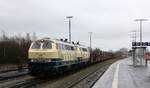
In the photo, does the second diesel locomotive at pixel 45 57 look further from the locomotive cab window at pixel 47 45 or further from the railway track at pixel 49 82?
the railway track at pixel 49 82

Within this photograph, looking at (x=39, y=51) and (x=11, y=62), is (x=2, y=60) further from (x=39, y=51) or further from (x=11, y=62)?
(x=39, y=51)

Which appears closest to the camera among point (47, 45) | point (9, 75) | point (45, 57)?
point (45, 57)

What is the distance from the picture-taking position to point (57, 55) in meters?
26.3

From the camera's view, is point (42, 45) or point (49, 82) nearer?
point (49, 82)

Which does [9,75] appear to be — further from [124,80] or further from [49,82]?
[124,80]

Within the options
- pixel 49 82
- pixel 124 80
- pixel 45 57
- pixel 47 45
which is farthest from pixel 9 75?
pixel 124 80

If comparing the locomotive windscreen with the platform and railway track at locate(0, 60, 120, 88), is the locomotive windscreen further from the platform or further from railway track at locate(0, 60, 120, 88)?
the platform

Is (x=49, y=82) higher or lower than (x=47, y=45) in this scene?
lower

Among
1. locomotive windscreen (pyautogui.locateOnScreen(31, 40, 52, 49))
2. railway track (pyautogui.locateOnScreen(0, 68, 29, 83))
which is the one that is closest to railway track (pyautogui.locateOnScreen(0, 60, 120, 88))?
railway track (pyautogui.locateOnScreen(0, 68, 29, 83))

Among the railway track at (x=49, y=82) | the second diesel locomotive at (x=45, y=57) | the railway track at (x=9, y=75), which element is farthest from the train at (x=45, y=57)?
the railway track at (x=9, y=75)

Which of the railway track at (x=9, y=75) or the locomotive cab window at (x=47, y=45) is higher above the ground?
the locomotive cab window at (x=47, y=45)

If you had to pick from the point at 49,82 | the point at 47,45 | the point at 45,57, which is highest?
the point at 47,45

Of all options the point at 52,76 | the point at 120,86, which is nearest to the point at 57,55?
the point at 52,76

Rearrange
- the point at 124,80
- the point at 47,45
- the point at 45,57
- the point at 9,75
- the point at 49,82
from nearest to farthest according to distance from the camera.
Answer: the point at 49,82 → the point at 124,80 → the point at 45,57 → the point at 47,45 → the point at 9,75
